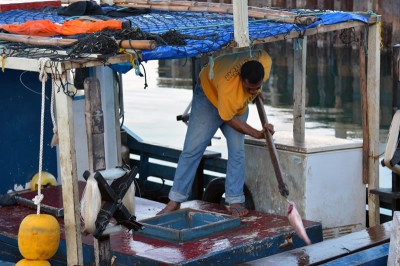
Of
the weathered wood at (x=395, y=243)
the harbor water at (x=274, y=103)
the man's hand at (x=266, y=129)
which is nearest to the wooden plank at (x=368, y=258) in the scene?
the weathered wood at (x=395, y=243)

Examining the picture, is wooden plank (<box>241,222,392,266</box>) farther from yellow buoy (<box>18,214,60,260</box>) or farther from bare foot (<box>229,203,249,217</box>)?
bare foot (<box>229,203,249,217</box>)

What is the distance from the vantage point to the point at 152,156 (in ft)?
35.1

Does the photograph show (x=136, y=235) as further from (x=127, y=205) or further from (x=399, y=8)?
(x=399, y=8)

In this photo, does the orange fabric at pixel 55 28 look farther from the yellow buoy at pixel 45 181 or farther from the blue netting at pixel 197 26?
the yellow buoy at pixel 45 181

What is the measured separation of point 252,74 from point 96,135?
6.43ft

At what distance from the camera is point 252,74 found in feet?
25.0

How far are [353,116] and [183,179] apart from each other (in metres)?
14.2

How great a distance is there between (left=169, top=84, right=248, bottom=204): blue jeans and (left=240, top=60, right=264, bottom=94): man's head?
0.51m

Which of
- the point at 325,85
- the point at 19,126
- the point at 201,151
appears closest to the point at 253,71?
A: the point at 201,151

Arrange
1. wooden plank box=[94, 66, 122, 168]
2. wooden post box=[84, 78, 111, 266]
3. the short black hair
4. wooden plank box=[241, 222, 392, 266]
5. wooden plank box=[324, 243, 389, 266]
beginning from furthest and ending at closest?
wooden plank box=[94, 66, 122, 168] < the short black hair < wooden post box=[84, 78, 111, 266] < wooden plank box=[241, 222, 392, 266] < wooden plank box=[324, 243, 389, 266]

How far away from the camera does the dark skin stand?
773 centimetres

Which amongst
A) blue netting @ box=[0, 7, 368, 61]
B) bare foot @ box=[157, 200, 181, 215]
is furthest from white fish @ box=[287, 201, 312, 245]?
blue netting @ box=[0, 7, 368, 61]

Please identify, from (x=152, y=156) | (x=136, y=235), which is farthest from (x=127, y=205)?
(x=152, y=156)

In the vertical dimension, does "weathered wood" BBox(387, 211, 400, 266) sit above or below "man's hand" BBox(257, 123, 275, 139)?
below
